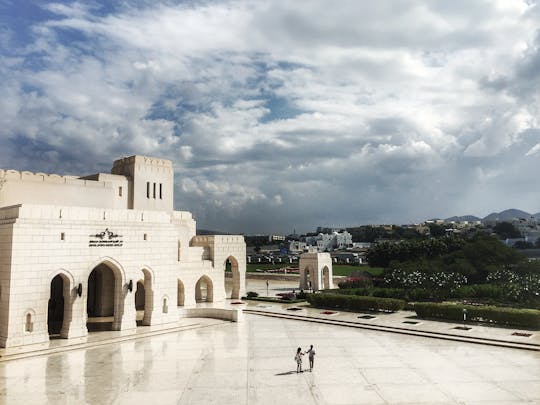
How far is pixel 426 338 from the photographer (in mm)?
27203

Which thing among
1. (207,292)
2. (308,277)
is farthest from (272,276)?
(207,292)

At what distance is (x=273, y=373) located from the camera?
1978 centimetres

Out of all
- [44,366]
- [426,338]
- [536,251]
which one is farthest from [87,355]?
[536,251]

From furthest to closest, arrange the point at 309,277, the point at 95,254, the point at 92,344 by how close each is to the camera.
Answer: the point at 309,277
the point at 95,254
the point at 92,344

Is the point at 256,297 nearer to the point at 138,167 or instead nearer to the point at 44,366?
the point at 138,167

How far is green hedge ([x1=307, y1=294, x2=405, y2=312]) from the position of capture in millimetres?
35594

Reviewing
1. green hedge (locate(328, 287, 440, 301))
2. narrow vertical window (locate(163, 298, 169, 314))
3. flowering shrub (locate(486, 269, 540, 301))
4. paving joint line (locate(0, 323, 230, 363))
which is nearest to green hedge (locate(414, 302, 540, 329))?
flowering shrub (locate(486, 269, 540, 301))

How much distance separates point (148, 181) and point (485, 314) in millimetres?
31428

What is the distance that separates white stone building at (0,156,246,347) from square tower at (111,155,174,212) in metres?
0.10

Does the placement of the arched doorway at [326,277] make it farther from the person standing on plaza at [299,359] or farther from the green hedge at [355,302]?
the person standing on plaza at [299,359]

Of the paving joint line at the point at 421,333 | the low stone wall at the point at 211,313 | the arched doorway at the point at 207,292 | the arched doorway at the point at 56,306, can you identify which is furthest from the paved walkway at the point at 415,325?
the arched doorway at the point at 56,306

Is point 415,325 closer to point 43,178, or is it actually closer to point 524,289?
point 524,289

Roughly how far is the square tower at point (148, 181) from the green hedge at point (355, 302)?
17.7 m

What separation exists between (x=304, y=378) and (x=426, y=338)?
11.6 m
